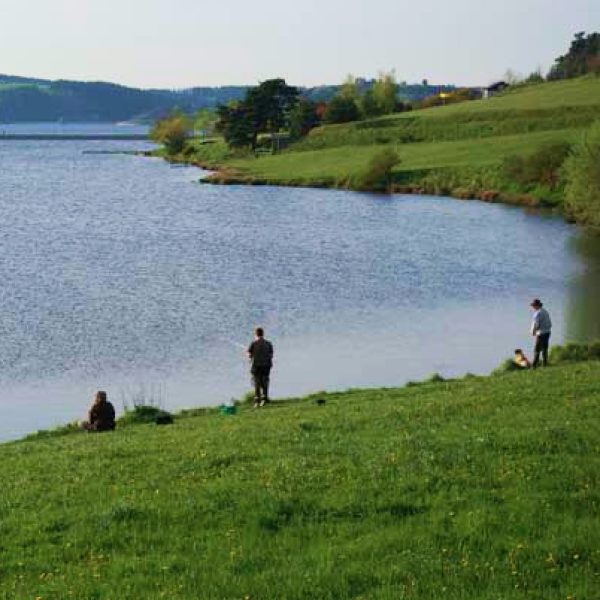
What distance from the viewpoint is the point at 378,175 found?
117062 millimetres

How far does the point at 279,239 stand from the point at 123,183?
5582cm

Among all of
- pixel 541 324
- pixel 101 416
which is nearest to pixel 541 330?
pixel 541 324

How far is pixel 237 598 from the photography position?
422 inches

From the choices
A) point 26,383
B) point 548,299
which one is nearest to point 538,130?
point 548,299

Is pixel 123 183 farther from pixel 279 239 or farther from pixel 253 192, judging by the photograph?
pixel 279 239

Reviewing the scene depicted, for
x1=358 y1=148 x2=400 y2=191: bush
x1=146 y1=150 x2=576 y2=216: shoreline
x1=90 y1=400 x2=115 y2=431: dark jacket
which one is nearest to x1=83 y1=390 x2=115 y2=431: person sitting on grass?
x1=90 y1=400 x2=115 y2=431: dark jacket

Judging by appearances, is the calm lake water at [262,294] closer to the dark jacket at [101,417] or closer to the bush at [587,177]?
the bush at [587,177]

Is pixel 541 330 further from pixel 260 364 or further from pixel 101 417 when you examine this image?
pixel 101 417

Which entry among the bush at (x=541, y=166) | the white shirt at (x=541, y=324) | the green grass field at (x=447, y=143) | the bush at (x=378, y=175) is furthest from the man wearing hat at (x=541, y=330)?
the bush at (x=378, y=175)

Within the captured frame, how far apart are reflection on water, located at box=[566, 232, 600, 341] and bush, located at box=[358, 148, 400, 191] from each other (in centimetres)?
4228

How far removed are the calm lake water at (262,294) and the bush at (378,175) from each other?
49.6 ft

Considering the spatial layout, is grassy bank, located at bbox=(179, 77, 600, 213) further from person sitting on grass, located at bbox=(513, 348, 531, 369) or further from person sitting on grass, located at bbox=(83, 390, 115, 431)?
person sitting on grass, located at bbox=(83, 390, 115, 431)

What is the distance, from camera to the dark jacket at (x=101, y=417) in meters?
24.7

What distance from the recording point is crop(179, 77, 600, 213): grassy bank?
110750mm
